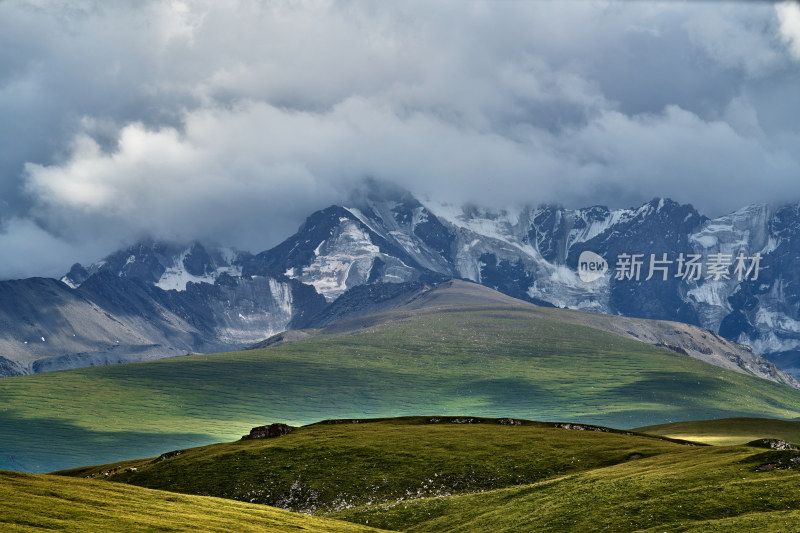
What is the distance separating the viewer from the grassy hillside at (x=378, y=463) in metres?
113

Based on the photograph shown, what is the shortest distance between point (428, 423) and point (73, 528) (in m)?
103

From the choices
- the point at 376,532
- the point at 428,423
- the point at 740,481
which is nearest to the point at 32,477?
the point at 376,532

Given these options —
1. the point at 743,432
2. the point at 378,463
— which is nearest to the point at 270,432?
the point at 378,463

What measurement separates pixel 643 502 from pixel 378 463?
1947 inches

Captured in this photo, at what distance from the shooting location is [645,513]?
77125 millimetres

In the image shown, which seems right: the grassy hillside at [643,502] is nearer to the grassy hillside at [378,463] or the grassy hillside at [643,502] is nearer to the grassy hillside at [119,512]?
the grassy hillside at [378,463]

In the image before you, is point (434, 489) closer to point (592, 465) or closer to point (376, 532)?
point (592, 465)

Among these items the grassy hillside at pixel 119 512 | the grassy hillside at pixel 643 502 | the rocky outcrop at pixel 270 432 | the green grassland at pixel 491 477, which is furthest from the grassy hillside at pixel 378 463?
the grassy hillside at pixel 119 512

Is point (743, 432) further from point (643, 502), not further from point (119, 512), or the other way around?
point (119, 512)

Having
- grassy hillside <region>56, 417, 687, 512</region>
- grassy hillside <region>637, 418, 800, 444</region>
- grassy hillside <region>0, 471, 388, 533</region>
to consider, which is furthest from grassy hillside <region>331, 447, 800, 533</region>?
grassy hillside <region>637, 418, 800, 444</region>

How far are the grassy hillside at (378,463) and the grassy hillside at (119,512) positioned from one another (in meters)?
29.9

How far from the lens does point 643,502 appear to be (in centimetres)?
8019

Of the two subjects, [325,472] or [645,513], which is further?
[325,472]

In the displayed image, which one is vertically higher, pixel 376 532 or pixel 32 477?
pixel 32 477
